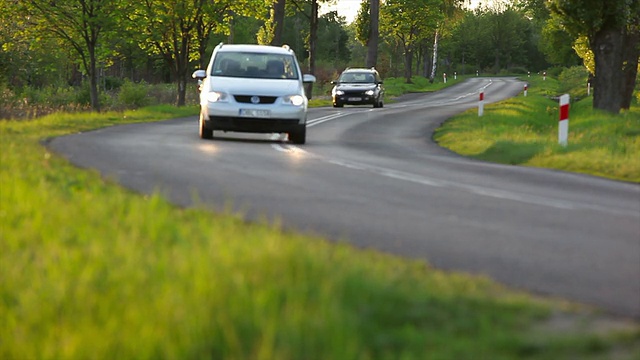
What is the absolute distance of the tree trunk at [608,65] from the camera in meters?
30.0

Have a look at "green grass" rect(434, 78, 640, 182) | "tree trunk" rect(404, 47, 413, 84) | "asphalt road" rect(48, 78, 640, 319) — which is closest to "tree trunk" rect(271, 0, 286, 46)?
"green grass" rect(434, 78, 640, 182)

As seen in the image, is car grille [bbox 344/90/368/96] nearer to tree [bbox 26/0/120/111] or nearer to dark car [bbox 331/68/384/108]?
dark car [bbox 331/68/384/108]

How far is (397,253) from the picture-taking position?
727 cm

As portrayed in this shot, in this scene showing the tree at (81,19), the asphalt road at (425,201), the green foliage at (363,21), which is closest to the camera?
the asphalt road at (425,201)

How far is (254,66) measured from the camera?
19953 millimetres

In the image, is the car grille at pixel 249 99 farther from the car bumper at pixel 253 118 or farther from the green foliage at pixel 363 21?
the green foliage at pixel 363 21

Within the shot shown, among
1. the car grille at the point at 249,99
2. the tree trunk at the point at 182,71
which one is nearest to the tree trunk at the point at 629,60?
the tree trunk at the point at 182,71

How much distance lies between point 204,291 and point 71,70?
80.8 m

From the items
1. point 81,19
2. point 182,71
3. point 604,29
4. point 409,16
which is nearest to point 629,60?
point 604,29

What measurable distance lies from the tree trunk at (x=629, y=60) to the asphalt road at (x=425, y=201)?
22853mm

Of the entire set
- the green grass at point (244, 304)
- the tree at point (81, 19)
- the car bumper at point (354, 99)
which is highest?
the tree at point (81, 19)

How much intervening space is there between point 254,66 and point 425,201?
10198 mm

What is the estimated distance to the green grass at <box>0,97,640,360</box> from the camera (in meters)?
4.27

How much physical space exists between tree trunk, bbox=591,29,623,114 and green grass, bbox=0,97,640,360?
25.0 meters
